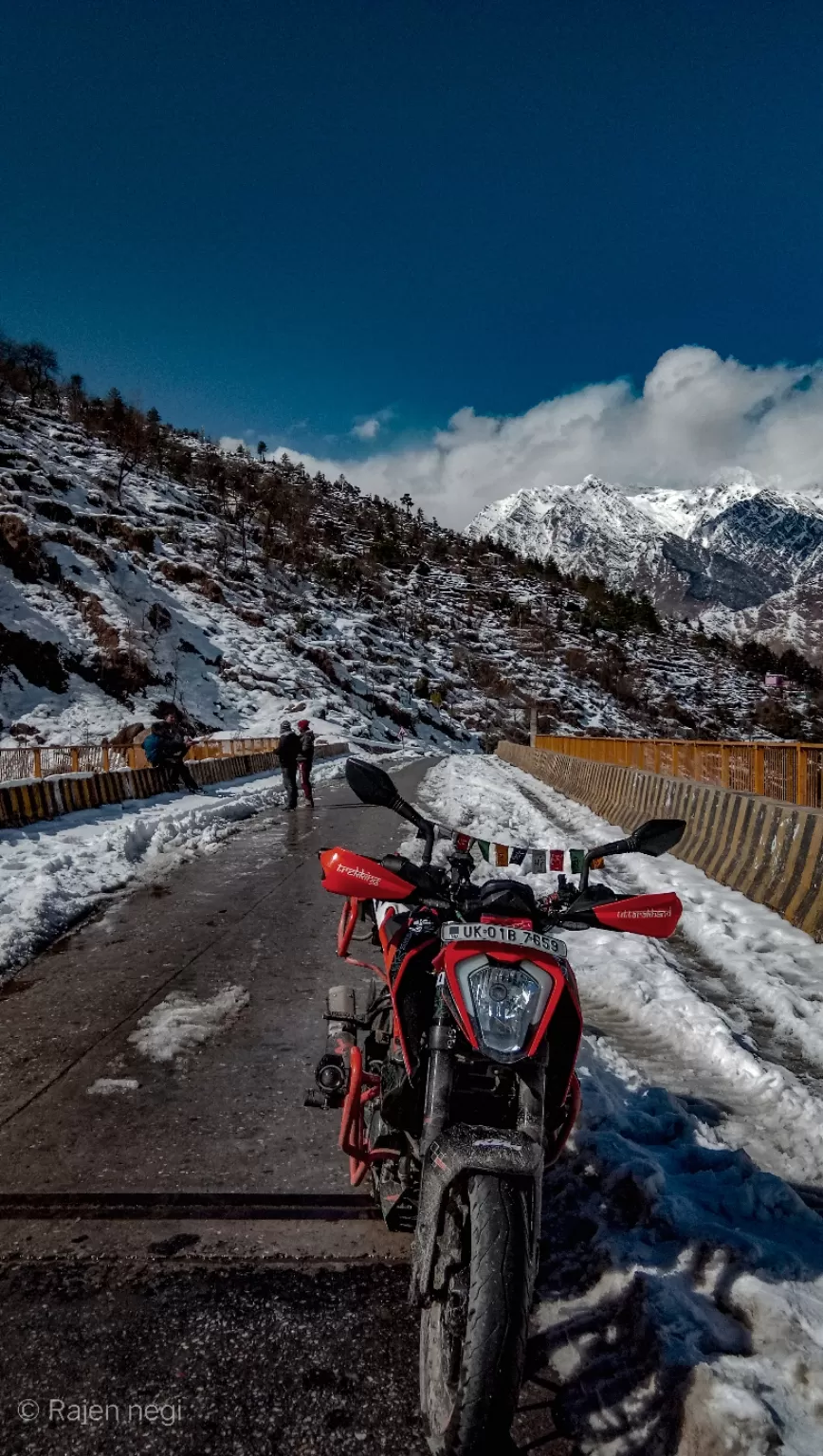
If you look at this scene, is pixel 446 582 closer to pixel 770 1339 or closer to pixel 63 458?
pixel 63 458

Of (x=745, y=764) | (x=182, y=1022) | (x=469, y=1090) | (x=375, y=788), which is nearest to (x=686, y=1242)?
(x=469, y=1090)

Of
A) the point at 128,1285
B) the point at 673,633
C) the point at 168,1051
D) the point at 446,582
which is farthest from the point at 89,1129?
the point at 673,633

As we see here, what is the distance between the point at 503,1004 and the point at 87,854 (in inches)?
376

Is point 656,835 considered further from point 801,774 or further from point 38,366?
point 38,366

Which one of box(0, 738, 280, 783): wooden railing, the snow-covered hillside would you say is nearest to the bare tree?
the snow-covered hillside

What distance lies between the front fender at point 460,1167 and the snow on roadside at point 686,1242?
23.1 inches

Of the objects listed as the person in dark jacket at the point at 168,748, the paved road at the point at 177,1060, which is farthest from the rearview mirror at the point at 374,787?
the person in dark jacket at the point at 168,748

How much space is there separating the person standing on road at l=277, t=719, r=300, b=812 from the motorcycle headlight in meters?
14.8

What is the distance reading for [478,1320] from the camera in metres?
1.92

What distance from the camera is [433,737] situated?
68.4 m

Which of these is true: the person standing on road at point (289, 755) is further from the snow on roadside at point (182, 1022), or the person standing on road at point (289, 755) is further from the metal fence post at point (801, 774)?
the snow on roadside at point (182, 1022)

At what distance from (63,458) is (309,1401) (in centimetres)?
7788

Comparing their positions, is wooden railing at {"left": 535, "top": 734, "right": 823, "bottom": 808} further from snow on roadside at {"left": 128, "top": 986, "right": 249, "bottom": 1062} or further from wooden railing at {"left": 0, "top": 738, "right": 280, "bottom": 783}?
wooden railing at {"left": 0, "top": 738, "right": 280, "bottom": 783}

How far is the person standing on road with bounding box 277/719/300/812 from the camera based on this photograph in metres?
17.2
